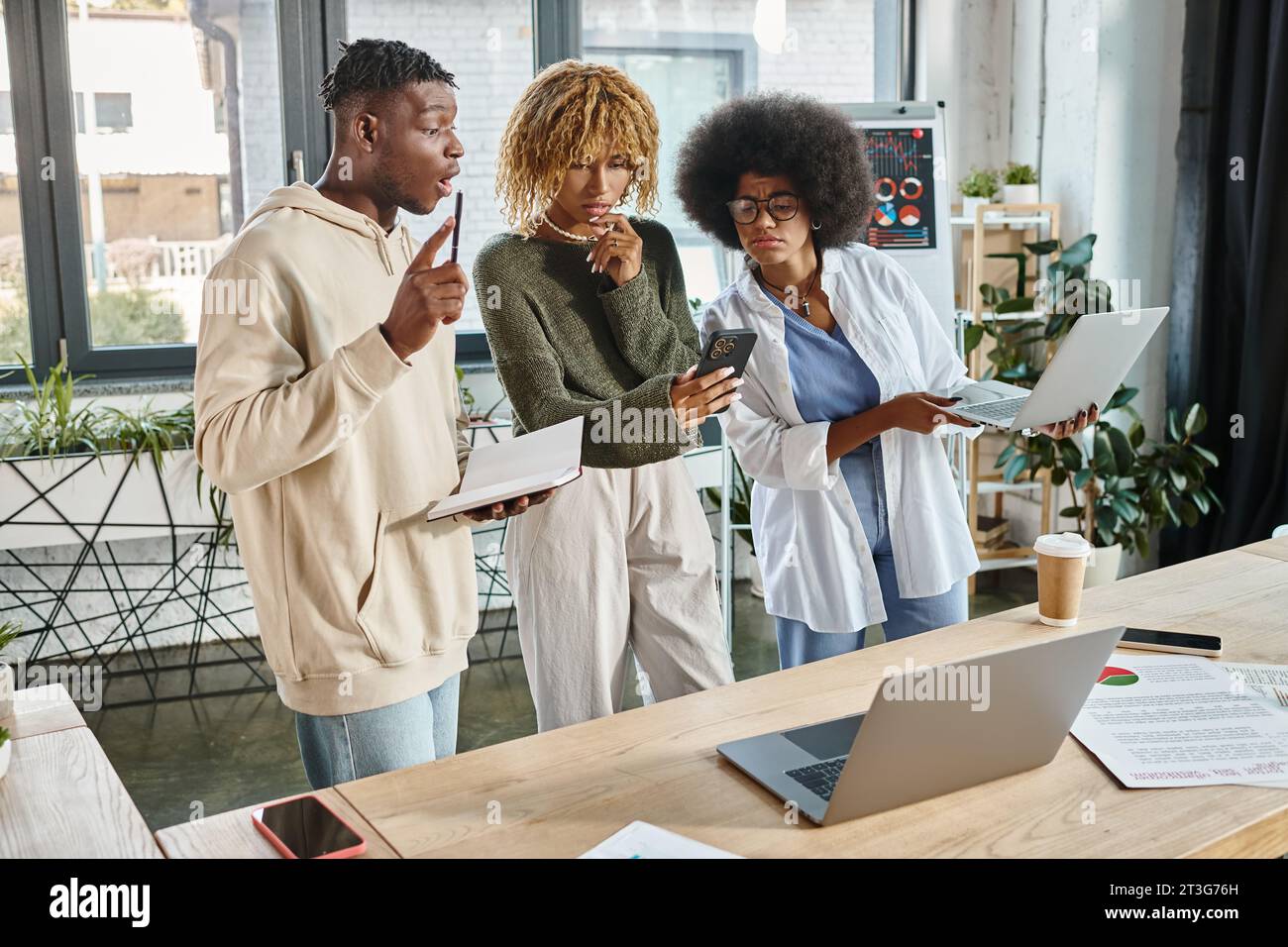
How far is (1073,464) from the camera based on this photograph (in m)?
4.16

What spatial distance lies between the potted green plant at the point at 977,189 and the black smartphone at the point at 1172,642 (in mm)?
3000

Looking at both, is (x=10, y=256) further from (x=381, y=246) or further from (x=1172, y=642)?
(x=1172, y=642)

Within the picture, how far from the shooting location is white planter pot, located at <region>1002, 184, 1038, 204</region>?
4458 mm

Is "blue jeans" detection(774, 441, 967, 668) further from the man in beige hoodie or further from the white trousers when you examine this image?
the man in beige hoodie

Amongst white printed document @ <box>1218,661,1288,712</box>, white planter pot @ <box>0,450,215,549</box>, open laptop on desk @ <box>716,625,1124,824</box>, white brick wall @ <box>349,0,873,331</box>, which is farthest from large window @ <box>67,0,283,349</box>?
white printed document @ <box>1218,661,1288,712</box>

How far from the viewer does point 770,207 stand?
2.29 m

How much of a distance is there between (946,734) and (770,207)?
4.37 feet

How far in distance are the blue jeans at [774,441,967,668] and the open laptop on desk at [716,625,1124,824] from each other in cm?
86

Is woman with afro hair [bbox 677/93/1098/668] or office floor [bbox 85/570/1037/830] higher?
woman with afro hair [bbox 677/93/1098/668]

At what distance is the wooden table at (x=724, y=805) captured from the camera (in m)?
1.19

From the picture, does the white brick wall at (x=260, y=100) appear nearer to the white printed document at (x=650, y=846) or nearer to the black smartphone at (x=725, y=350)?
the black smartphone at (x=725, y=350)

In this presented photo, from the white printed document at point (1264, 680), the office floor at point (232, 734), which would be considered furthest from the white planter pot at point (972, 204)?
the white printed document at point (1264, 680)
